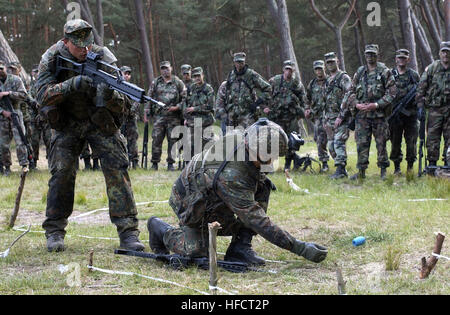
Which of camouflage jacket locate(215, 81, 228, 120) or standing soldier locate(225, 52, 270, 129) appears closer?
standing soldier locate(225, 52, 270, 129)

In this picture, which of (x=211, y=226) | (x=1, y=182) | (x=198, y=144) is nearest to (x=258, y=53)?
(x=198, y=144)

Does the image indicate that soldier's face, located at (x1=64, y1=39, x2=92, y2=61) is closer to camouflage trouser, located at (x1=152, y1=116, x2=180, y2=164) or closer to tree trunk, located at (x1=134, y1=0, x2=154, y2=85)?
camouflage trouser, located at (x1=152, y1=116, x2=180, y2=164)

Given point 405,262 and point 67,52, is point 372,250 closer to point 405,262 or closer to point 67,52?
point 405,262

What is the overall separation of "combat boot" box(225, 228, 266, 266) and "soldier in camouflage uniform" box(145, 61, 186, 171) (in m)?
8.25

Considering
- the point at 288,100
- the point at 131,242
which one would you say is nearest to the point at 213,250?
the point at 131,242

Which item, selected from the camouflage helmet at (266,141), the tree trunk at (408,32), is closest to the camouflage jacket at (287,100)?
the tree trunk at (408,32)

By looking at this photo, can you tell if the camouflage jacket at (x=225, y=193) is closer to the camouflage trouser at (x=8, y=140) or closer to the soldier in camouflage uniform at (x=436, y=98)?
the soldier in camouflage uniform at (x=436, y=98)

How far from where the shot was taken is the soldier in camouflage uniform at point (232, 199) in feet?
14.7

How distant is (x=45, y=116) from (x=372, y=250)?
338 centimetres

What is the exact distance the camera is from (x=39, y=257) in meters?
5.43

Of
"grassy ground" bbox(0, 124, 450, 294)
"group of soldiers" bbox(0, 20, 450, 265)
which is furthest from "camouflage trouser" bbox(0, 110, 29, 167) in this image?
"group of soldiers" bbox(0, 20, 450, 265)

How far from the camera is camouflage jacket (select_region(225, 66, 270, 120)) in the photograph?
11938 mm

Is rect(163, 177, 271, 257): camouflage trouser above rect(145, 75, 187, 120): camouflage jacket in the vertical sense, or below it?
below

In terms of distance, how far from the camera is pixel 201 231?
4.95 meters
